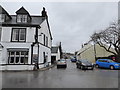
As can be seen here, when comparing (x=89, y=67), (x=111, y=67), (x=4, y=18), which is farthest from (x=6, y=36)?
(x=111, y=67)

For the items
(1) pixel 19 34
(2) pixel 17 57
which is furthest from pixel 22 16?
(2) pixel 17 57

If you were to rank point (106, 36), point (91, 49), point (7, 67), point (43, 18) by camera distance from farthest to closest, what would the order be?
point (91, 49) < point (106, 36) < point (43, 18) < point (7, 67)

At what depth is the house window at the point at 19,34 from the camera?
51.7 feet

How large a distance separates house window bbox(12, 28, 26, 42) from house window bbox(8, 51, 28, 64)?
201 centimetres

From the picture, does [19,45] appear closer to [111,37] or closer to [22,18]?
[22,18]

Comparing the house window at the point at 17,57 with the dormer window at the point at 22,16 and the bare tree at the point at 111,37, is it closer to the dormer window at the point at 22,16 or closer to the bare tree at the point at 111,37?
the dormer window at the point at 22,16

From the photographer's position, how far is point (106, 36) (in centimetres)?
2800

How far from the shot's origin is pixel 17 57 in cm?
1525

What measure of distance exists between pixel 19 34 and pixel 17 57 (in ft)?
11.7

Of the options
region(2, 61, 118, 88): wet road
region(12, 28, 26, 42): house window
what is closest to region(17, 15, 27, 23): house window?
region(12, 28, 26, 42): house window

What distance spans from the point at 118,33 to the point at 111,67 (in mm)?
12334

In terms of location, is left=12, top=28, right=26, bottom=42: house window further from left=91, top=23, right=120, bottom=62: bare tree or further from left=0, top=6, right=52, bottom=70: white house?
left=91, top=23, right=120, bottom=62: bare tree

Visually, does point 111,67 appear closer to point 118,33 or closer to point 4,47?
point 118,33

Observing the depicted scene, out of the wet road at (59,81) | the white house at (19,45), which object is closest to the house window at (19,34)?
the white house at (19,45)
